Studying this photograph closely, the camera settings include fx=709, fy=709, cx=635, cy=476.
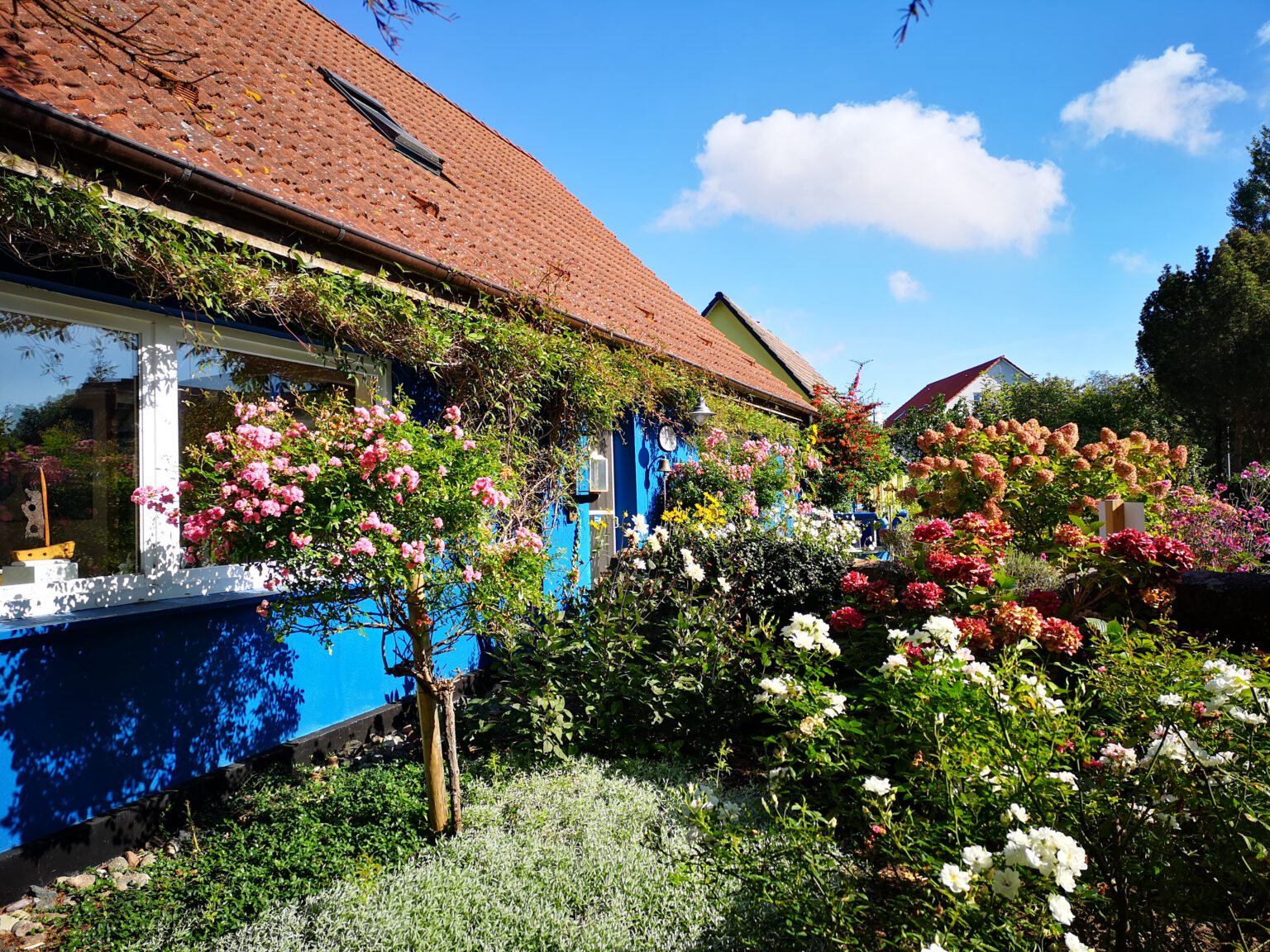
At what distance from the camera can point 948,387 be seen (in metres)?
34.7

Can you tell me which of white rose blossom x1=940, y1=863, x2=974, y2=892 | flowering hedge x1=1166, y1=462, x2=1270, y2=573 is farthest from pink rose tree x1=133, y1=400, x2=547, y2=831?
flowering hedge x1=1166, y1=462, x2=1270, y2=573

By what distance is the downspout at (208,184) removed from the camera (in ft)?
9.62

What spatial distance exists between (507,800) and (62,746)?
1939 millimetres

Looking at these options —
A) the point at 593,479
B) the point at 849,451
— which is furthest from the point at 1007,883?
the point at 849,451

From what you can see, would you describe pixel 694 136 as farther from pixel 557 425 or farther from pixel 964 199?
pixel 964 199

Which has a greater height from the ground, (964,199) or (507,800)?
(964,199)

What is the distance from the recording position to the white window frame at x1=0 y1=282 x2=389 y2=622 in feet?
10.6

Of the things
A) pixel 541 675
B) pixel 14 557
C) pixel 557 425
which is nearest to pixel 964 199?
pixel 557 425

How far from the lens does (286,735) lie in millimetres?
4129

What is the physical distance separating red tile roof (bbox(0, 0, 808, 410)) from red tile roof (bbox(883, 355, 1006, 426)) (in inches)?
937

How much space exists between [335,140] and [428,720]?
15.2 feet

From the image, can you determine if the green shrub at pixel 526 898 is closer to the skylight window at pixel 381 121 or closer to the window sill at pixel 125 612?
the window sill at pixel 125 612

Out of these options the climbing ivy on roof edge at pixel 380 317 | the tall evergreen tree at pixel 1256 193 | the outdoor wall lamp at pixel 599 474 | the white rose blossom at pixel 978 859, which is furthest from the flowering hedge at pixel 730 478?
the tall evergreen tree at pixel 1256 193

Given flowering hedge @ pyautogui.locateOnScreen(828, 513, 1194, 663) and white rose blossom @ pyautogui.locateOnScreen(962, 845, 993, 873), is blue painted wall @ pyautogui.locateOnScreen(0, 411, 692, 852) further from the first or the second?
white rose blossom @ pyautogui.locateOnScreen(962, 845, 993, 873)
